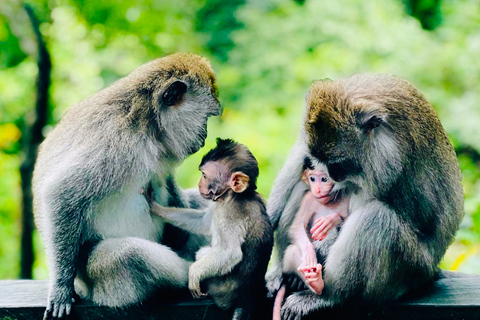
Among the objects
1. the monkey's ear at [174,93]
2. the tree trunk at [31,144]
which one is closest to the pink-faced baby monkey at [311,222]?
the monkey's ear at [174,93]

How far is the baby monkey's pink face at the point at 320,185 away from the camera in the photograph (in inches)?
123

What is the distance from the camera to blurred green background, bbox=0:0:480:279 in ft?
23.9

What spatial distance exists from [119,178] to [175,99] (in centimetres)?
52

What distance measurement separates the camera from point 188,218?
3260mm

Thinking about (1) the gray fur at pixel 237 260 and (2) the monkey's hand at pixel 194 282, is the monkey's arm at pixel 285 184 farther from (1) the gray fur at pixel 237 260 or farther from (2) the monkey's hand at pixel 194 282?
(2) the monkey's hand at pixel 194 282

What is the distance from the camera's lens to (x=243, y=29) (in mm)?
10008

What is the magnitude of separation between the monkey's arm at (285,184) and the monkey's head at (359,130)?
1.75ft

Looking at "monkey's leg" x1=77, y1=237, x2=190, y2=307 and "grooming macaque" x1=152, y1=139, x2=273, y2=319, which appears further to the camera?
"monkey's leg" x1=77, y1=237, x2=190, y2=307

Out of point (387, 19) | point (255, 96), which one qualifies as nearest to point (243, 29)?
point (255, 96)

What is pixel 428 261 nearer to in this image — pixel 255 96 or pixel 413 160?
pixel 413 160

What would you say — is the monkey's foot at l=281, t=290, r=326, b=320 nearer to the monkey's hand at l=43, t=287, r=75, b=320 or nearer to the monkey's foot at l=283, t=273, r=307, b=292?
the monkey's foot at l=283, t=273, r=307, b=292

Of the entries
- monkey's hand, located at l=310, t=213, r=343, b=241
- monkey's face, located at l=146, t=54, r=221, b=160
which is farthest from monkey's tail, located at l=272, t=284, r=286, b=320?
monkey's face, located at l=146, t=54, r=221, b=160

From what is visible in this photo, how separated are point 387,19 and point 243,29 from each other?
2676mm

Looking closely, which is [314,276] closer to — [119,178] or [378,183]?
[378,183]
